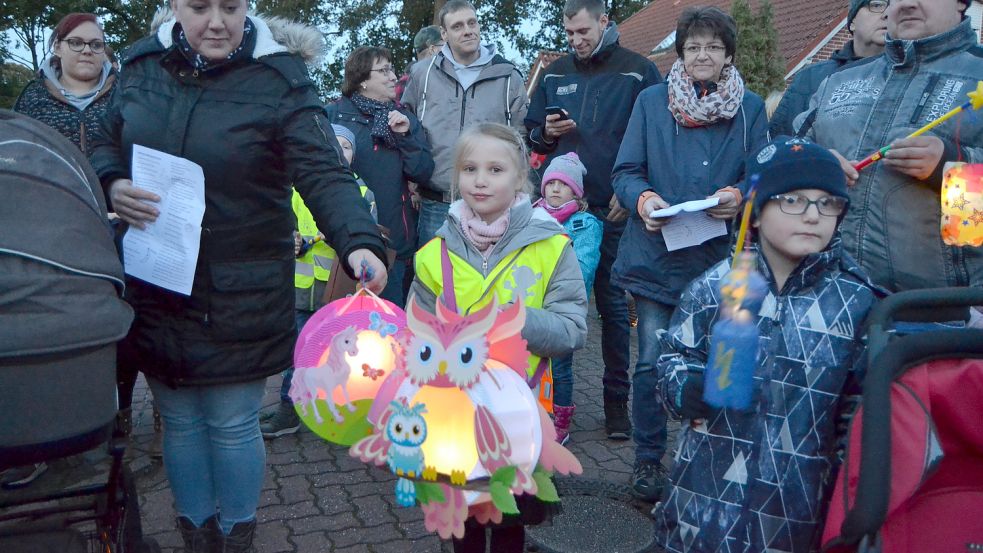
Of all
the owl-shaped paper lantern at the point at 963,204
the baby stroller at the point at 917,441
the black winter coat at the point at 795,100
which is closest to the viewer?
the baby stroller at the point at 917,441

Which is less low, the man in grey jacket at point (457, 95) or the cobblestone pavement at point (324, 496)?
the man in grey jacket at point (457, 95)

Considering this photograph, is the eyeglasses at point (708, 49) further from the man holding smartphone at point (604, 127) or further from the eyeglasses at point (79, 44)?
the eyeglasses at point (79, 44)

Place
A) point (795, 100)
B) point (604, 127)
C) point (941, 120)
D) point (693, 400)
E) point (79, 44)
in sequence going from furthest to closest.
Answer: point (604, 127) → point (79, 44) → point (795, 100) → point (941, 120) → point (693, 400)

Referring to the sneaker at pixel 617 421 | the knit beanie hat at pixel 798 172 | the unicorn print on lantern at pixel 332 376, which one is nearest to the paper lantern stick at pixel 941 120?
the knit beanie hat at pixel 798 172

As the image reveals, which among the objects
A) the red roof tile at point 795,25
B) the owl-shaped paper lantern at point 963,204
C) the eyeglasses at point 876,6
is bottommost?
the owl-shaped paper lantern at point 963,204

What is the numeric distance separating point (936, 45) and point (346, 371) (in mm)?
2148

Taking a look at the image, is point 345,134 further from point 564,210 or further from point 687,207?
point 687,207

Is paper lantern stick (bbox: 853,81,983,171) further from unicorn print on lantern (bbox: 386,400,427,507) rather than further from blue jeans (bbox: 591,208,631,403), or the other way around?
blue jeans (bbox: 591,208,631,403)

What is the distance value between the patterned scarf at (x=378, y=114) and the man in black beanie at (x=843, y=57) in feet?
7.15

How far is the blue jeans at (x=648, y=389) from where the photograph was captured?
3.69 metres

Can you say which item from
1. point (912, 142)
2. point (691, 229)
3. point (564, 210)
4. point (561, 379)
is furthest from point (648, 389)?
point (912, 142)

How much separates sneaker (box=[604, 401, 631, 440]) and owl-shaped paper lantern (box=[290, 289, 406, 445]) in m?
2.71

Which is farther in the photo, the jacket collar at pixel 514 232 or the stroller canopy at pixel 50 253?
the jacket collar at pixel 514 232

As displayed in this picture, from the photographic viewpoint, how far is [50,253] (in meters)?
1.88
